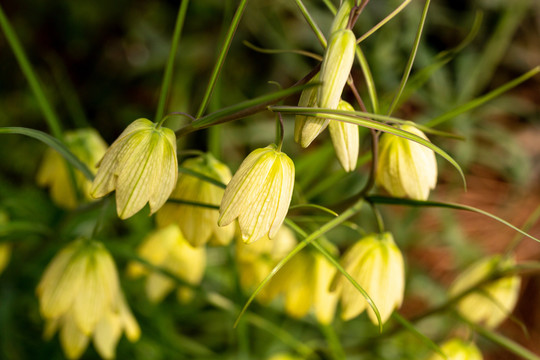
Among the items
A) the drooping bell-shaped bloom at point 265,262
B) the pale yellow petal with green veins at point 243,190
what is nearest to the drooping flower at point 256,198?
the pale yellow petal with green veins at point 243,190

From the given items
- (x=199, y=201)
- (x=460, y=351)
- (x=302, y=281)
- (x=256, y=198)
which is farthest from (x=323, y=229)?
(x=460, y=351)

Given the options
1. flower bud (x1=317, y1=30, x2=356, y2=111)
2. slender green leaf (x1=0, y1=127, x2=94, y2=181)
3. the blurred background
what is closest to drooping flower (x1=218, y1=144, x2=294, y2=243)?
flower bud (x1=317, y1=30, x2=356, y2=111)

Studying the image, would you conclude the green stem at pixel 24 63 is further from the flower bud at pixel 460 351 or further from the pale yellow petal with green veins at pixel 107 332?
the flower bud at pixel 460 351

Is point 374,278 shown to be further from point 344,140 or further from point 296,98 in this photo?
point 296,98

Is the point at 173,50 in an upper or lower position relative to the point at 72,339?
upper

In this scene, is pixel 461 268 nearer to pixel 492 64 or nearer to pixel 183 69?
pixel 492 64

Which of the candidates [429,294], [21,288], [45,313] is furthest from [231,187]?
[429,294]

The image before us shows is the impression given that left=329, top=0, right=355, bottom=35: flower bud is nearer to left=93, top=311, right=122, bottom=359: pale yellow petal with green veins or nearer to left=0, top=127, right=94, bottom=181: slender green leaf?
left=0, top=127, right=94, bottom=181: slender green leaf
